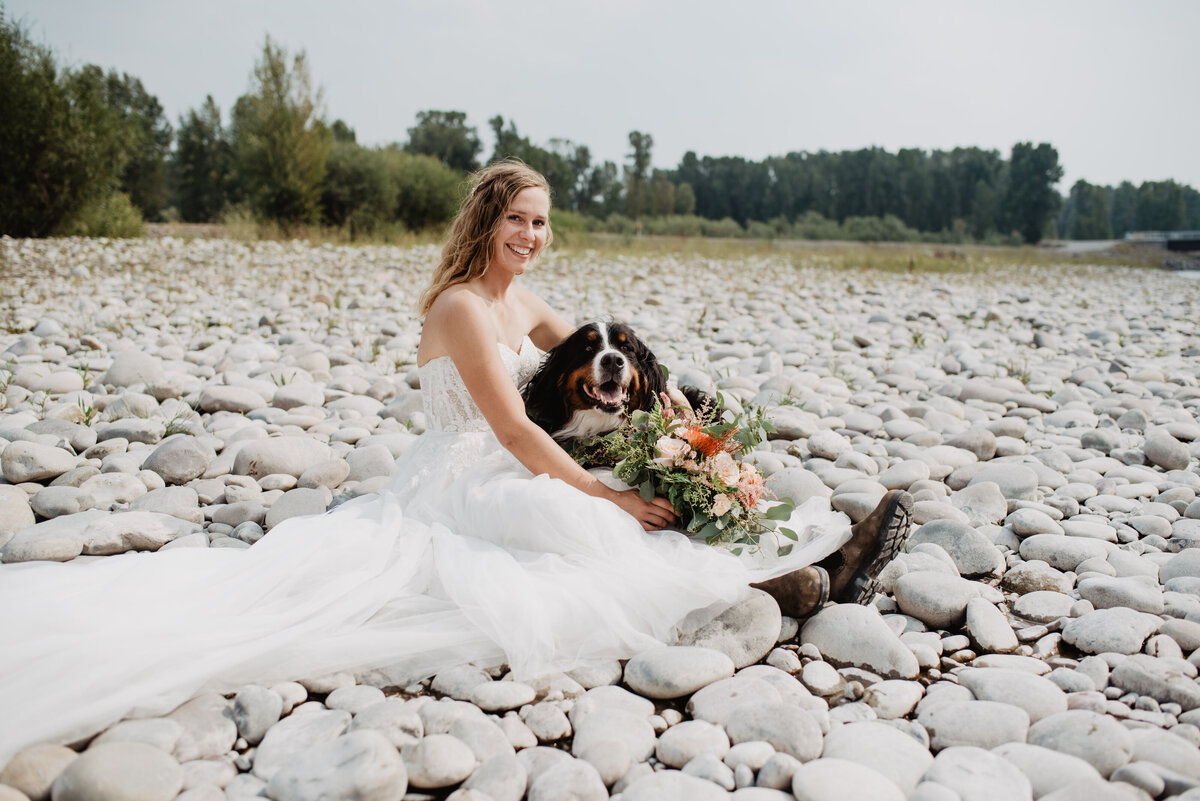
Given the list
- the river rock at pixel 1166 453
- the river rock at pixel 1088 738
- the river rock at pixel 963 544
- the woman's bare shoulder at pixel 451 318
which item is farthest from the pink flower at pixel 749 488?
the river rock at pixel 1166 453

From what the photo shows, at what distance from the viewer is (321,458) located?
3.83 metres

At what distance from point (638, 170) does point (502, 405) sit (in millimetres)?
55529

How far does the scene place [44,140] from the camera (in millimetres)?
15320

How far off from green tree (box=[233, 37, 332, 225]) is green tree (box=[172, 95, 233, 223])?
28654 millimetres

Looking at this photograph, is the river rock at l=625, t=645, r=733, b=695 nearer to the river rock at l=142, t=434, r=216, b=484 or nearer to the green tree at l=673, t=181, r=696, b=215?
the river rock at l=142, t=434, r=216, b=484

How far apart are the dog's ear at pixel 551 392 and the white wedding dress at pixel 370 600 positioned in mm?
324

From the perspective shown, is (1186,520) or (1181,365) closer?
(1186,520)

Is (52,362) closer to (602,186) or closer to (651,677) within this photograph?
(651,677)

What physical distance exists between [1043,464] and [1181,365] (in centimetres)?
392

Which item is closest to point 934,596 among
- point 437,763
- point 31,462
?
point 437,763

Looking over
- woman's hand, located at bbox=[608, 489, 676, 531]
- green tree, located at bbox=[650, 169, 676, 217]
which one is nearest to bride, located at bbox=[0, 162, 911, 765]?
woman's hand, located at bbox=[608, 489, 676, 531]

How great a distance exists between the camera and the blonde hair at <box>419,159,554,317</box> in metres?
3.01

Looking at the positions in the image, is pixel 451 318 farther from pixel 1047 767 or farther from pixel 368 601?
pixel 1047 767

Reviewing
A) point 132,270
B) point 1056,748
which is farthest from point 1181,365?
A: point 132,270
